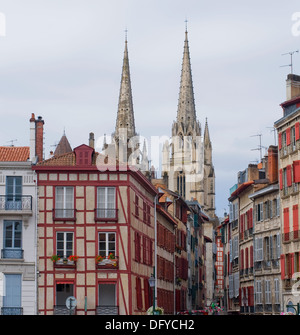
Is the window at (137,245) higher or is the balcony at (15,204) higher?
the balcony at (15,204)

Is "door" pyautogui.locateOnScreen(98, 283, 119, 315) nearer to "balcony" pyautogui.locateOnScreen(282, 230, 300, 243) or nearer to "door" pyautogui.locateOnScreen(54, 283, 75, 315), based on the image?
"door" pyautogui.locateOnScreen(54, 283, 75, 315)

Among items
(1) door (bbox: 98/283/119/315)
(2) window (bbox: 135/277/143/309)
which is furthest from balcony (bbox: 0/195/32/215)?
(2) window (bbox: 135/277/143/309)

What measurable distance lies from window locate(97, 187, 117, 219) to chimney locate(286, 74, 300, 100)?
52.0 ft

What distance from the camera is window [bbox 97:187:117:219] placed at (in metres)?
53.9

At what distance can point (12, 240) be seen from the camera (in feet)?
176

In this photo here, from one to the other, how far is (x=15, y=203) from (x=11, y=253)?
301 cm

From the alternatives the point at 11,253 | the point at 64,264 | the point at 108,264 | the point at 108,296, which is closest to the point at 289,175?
the point at 108,264

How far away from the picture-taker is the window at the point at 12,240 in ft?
175

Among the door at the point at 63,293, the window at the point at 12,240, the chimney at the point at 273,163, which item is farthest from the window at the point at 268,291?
the window at the point at 12,240

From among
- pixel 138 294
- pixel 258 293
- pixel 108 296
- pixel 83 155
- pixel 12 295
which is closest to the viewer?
pixel 12 295

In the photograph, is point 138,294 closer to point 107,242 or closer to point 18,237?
point 107,242

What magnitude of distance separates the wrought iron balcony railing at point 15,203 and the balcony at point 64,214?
1.57 m

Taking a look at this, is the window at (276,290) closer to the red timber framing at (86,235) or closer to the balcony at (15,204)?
the red timber framing at (86,235)
